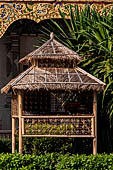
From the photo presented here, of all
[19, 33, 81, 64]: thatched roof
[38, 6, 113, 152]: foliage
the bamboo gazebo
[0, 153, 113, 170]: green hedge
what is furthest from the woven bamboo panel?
[19, 33, 81, 64]: thatched roof

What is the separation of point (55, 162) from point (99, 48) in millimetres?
3203

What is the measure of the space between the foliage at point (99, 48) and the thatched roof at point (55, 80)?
1.06 m

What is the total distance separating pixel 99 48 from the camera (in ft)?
36.3

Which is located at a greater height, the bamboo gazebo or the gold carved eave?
the gold carved eave

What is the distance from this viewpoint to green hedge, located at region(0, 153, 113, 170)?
884 cm

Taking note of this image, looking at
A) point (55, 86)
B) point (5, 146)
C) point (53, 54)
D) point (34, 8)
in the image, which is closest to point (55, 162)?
point (55, 86)

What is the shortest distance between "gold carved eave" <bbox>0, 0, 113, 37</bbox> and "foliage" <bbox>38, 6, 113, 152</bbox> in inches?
17.9

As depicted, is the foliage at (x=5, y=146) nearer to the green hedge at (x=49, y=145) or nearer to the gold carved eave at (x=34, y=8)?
the green hedge at (x=49, y=145)

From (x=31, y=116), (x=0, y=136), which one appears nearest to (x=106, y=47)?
(x=31, y=116)

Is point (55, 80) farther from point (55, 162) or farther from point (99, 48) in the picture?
point (99, 48)

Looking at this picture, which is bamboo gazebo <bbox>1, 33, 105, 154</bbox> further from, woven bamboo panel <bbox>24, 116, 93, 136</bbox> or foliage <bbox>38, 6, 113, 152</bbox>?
foliage <bbox>38, 6, 113, 152</bbox>

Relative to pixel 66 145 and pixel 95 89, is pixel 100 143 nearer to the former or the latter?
pixel 66 145

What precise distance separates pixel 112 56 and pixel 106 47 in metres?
0.27

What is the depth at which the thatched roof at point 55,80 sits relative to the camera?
9.26m
